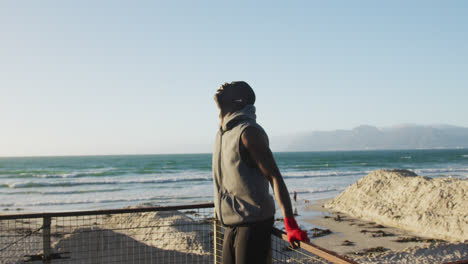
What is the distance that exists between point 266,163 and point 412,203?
1427 cm

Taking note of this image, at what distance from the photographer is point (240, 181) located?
2.54 meters

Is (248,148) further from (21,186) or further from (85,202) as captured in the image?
(21,186)

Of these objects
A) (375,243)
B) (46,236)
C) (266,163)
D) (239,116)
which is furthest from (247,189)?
(375,243)

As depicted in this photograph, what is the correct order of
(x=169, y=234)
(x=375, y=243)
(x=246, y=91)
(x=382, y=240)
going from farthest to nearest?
(x=382, y=240) → (x=375, y=243) → (x=169, y=234) → (x=246, y=91)

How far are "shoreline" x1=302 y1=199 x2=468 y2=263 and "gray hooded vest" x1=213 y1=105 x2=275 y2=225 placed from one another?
24.9ft

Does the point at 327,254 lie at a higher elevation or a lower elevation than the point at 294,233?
lower

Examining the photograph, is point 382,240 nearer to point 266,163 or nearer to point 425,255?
point 425,255

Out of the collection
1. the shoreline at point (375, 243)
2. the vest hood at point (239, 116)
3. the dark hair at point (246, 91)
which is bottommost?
the shoreline at point (375, 243)

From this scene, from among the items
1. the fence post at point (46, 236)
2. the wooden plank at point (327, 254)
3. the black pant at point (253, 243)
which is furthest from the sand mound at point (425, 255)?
the wooden plank at point (327, 254)

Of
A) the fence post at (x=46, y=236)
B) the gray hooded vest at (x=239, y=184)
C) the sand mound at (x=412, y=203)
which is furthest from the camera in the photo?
the sand mound at (x=412, y=203)

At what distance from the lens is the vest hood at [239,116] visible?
261 cm

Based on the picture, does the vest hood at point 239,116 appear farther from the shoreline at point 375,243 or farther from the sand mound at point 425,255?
the shoreline at point 375,243

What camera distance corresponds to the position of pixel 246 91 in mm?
2768

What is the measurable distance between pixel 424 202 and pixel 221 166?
1372 centimetres
